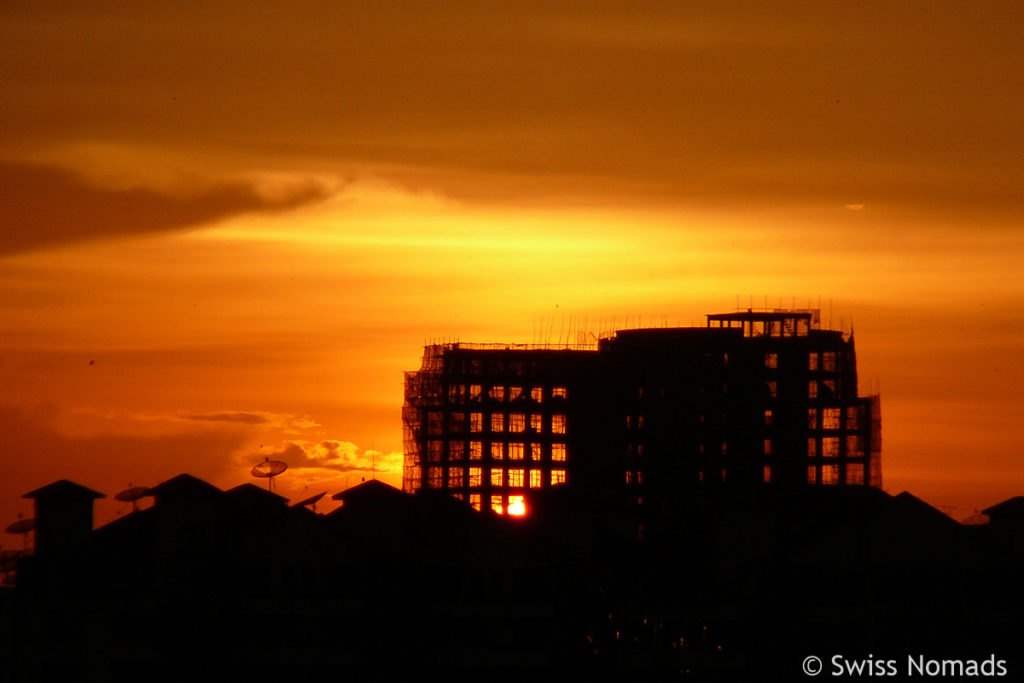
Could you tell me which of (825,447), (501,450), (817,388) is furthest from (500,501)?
(817,388)

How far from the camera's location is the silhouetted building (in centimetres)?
9950

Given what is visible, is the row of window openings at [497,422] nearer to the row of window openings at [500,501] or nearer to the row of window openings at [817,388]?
the row of window openings at [500,501]

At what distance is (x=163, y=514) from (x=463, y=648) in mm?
8763

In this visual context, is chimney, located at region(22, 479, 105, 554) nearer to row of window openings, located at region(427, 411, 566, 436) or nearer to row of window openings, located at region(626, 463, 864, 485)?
Result: row of window openings, located at region(626, 463, 864, 485)

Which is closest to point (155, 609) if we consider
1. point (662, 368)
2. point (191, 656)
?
point (191, 656)

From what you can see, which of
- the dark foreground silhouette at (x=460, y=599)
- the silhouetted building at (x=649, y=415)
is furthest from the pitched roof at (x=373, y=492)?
the silhouetted building at (x=649, y=415)

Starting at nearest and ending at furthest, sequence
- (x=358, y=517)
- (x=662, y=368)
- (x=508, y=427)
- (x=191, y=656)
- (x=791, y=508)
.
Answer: (x=191, y=656), (x=358, y=517), (x=791, y=508), (x=662, y=368), (x=508, y=427)

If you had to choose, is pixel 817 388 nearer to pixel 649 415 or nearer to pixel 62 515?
pixel 649 415

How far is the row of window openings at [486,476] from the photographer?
357ft

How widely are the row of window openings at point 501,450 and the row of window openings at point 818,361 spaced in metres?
16.1

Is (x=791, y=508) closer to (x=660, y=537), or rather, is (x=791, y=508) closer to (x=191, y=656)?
(x=660, y=537)

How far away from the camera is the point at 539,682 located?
137 feet

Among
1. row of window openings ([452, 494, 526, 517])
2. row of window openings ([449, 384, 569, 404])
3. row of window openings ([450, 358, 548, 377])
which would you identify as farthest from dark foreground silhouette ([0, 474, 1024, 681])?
row of window openings ([450, 358, 548, 377])

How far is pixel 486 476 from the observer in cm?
10975
